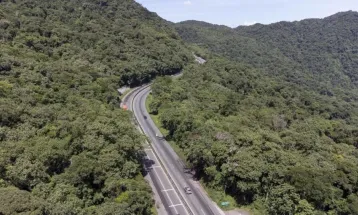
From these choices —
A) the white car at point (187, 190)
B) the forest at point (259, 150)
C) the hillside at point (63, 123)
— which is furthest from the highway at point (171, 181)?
the hillside at point (63, 123)

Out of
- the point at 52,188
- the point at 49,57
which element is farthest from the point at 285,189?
the point at 49,57

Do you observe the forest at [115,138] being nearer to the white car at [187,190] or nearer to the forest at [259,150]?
the forest at [259,150]

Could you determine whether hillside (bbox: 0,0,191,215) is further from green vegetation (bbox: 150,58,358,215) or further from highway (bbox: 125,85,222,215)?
green vegetation (bbox: 150,58,358,215)

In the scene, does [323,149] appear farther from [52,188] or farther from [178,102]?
[52,188]

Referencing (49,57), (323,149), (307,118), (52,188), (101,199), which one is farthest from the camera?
(307,118)

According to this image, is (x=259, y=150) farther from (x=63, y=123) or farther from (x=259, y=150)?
(x=63, y=123)

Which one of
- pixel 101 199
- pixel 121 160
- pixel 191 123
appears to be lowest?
pixel 101 199

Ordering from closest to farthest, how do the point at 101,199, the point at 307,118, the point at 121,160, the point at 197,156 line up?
the point at 101,199
the point at 121,160
the point at 197,156
the point at 307,118
